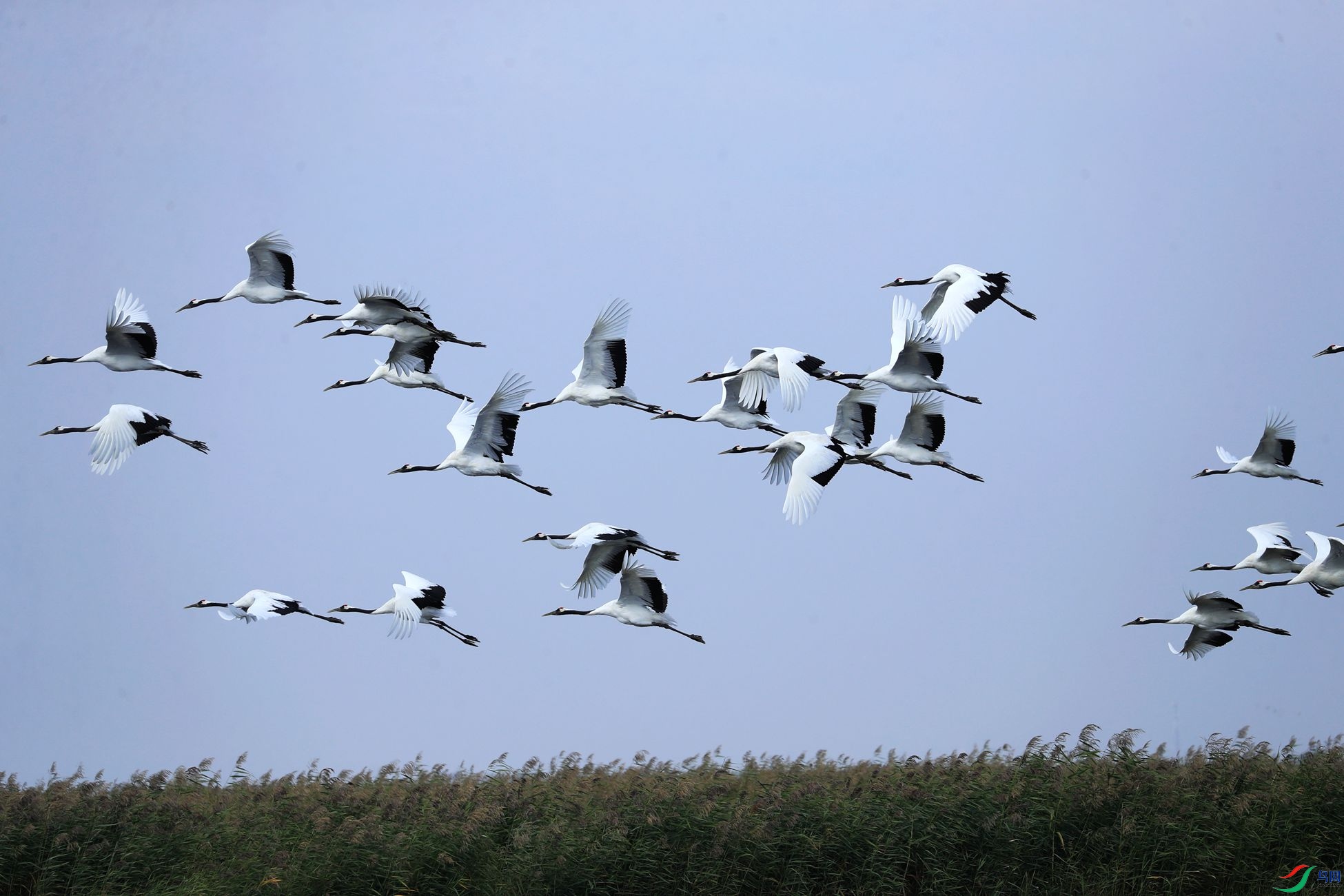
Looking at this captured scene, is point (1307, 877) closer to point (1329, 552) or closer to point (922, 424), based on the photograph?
point (1329, 552)

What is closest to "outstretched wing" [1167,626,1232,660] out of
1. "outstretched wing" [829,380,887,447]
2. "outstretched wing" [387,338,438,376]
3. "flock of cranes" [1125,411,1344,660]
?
"flock of cranes" [1125,411,1344,660]

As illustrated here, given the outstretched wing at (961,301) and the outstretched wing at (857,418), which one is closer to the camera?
the outstretched wing at (961,301)

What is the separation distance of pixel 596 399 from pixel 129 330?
219 inches

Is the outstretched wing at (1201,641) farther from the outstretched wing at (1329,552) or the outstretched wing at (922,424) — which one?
the outstretched wing at (922,424)

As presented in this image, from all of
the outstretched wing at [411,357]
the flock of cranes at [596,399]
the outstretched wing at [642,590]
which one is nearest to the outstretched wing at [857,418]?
the flock of cranes at [596,399]

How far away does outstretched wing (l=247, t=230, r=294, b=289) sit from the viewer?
57.2 ft

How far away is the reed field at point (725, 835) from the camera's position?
14.7 metres

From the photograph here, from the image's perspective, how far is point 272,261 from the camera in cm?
1775

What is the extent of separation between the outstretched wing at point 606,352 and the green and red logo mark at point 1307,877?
9124mm

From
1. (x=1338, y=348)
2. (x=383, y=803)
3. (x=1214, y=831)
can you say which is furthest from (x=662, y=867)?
(x=1338, y=348)

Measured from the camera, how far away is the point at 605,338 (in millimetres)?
17094

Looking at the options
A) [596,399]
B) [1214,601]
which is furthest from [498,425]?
[1214,601]

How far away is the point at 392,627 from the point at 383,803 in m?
1.90

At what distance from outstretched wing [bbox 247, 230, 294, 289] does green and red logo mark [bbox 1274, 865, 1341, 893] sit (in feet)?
43.3
